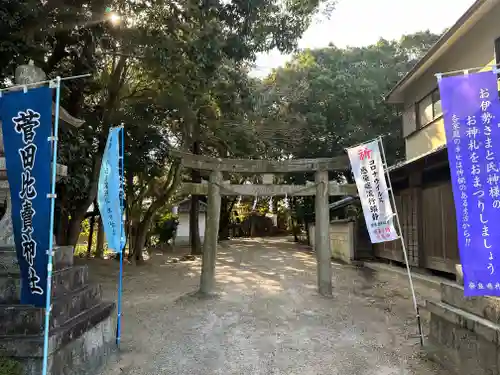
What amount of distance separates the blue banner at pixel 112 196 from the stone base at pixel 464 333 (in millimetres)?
5197

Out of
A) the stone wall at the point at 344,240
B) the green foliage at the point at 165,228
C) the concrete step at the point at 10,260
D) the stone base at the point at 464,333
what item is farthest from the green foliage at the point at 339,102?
the concrete step at the point at 10,260

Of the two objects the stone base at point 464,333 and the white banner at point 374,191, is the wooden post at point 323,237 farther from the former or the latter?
the stone base at point 464,333

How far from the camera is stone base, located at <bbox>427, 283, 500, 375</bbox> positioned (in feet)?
14.7

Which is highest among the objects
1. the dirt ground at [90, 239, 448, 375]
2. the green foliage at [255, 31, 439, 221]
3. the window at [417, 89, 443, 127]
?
the green foliage at [255, 31, 439, 221]

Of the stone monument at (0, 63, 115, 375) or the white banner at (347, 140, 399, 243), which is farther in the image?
the white banner at (347, 140, 399, 243)

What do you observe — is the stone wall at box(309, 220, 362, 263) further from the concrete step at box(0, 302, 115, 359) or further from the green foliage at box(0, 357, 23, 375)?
the green foliage at box(0, 357, 23, 375)

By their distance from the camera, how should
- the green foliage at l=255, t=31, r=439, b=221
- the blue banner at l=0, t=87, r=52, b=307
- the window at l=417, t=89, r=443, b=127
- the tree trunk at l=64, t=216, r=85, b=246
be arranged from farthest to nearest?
the green foliage at l=255, t=31, r=439, b=221, the tree trunk at l=64, t=216, r=85, b=246, the window at l=417, t=89, r=443, b=127, the blue banner at l=0, t=87, r=52, b=307

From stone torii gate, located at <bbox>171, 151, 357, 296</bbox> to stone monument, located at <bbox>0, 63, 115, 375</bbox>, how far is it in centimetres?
448

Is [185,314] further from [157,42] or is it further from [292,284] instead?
[157,42]

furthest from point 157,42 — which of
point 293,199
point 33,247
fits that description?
point 293,199

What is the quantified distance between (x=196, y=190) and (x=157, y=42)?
4196 mm

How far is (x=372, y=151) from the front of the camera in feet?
29.0

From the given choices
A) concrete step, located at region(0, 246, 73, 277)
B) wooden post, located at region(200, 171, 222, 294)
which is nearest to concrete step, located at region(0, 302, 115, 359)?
concrete step, located at region(0, 246, 73, 277)

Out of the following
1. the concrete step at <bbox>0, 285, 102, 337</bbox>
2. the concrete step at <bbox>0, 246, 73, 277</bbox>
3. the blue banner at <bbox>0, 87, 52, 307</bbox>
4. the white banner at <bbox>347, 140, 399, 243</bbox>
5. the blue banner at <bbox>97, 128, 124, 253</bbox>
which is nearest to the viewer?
the blue banner at <bbox>0, 87, 52, 307</bbox>
